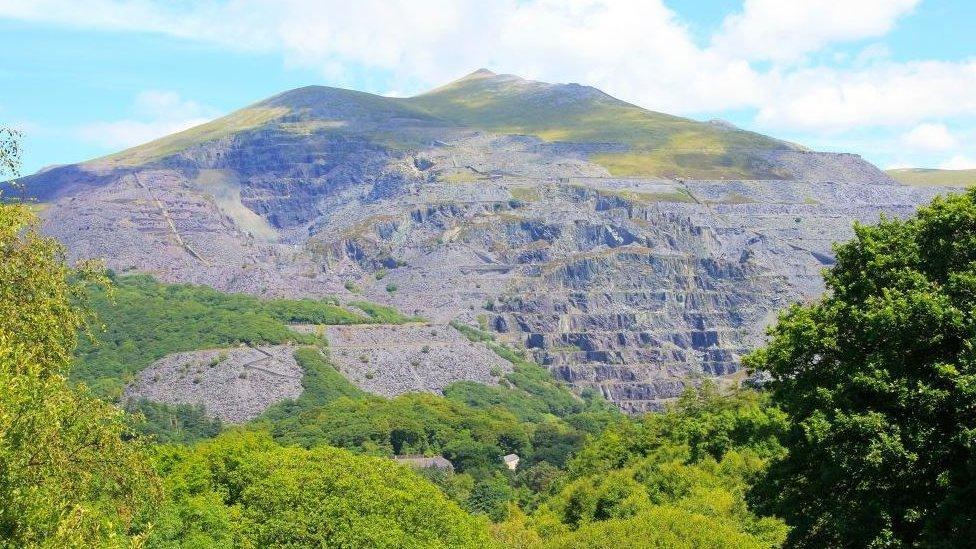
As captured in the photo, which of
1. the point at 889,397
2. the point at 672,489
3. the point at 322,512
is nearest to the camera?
the point at 889,397

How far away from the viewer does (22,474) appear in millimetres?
27750

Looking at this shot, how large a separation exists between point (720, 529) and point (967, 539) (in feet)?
96.1

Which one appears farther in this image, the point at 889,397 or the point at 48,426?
the point at 889,397

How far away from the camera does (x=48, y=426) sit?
28.5 metres

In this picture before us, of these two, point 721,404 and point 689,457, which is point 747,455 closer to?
point 689,457

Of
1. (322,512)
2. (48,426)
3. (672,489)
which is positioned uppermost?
(48,426)

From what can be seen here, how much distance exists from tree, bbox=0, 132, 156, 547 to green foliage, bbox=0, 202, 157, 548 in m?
0.03

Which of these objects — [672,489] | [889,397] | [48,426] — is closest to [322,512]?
[672,489]

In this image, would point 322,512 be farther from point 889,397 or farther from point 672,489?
point 889,397

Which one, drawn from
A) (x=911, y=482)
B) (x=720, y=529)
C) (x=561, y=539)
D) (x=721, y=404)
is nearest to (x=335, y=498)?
(x=561, y=539)

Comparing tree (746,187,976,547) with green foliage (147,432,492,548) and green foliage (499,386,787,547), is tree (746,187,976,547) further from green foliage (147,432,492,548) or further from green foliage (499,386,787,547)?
green foliage (147,432,492,548)

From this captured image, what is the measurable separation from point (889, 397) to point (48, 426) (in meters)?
25.4

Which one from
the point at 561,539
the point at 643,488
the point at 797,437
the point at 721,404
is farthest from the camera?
the point at 721,404

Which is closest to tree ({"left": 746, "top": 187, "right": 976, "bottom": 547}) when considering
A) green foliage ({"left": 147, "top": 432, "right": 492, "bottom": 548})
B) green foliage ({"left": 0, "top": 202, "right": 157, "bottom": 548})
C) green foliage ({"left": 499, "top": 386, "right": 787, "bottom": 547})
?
green foliage ({"left": 499, "top": 386, "right": 787, "bottom": 547})
